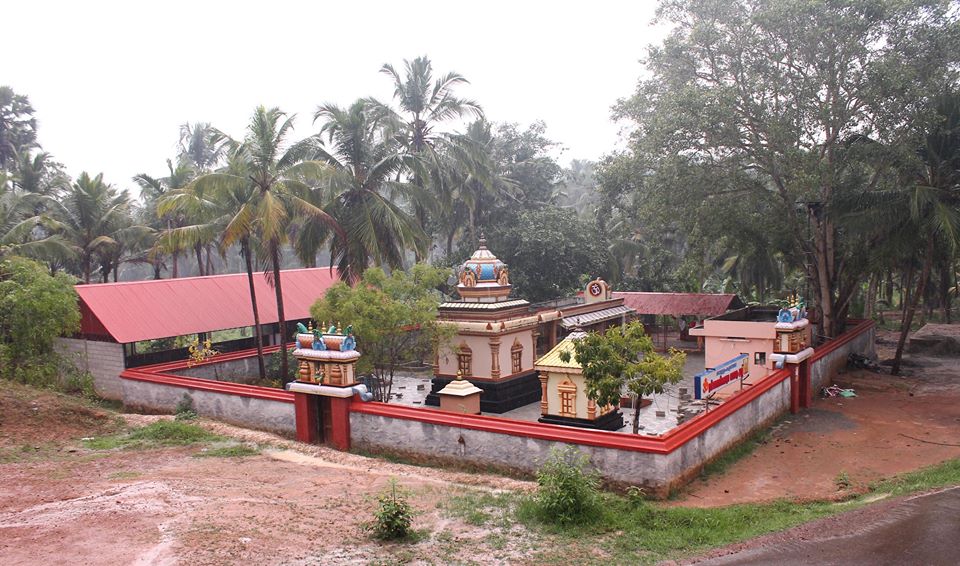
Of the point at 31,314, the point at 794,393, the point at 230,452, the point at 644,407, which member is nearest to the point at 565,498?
the point at 230,452

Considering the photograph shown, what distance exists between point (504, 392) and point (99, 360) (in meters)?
13.8

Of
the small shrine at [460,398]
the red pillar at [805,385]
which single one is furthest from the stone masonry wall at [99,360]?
the red pillar at [805,385]

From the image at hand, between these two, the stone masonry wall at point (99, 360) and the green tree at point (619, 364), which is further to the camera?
the stone masonry wall at point (99, 360)

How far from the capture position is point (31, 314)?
933 inches

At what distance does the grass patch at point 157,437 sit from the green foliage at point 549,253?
860 inches

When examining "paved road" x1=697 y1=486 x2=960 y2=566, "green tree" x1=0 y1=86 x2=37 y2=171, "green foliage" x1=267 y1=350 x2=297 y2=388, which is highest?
"green tree" x1=0 y1=86 x2=37 y2=171

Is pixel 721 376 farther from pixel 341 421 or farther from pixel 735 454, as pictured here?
pixel 341 421

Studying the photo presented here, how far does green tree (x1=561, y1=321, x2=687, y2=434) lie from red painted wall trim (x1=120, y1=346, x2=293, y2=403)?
329 inches

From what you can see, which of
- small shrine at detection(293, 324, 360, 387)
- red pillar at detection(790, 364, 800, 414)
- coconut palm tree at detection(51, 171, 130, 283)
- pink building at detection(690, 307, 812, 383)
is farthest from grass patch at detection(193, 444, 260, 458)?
coconut palm tree at detection(51, 171, 130, 283)

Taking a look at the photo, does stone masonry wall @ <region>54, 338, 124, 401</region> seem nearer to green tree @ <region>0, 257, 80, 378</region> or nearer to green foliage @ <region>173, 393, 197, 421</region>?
green tree @ <region>0, 257, 80, 378</region>

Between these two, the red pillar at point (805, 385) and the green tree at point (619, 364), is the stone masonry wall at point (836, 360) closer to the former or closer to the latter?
the red pillar at point (805, 385)

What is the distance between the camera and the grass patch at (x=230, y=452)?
705 inches

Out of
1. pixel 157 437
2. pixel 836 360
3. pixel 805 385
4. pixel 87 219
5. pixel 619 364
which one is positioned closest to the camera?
pixel 619 364

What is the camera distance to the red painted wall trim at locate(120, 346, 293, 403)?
20812 millimetres
